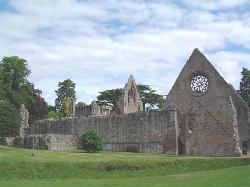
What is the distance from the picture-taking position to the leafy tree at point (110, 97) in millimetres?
71000

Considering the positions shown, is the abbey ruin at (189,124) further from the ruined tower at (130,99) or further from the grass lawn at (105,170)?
the ruined tower at (130,99)

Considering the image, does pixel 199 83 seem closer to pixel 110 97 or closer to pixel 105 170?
pixel 105 170

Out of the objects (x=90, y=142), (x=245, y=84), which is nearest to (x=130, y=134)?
(x=90, y=142)

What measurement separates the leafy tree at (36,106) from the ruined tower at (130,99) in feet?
49.4

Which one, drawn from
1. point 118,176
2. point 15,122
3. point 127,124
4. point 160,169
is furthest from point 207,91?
point 15,122

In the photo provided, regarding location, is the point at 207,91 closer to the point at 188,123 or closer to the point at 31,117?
the point at 188,123

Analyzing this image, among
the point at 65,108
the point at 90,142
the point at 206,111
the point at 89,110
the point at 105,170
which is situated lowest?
the point at 105,170

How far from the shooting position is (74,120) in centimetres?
4009

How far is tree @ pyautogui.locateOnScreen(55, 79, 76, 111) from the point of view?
8056cm

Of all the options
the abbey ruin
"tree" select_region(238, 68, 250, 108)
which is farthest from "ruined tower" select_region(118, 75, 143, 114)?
the abbey ruin

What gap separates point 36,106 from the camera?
193 ft

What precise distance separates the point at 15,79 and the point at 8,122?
88.8ft

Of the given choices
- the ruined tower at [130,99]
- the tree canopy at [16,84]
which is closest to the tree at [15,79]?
the tree canopy at [16,84]

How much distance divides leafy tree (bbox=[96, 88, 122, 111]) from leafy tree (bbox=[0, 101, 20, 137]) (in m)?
42.8
